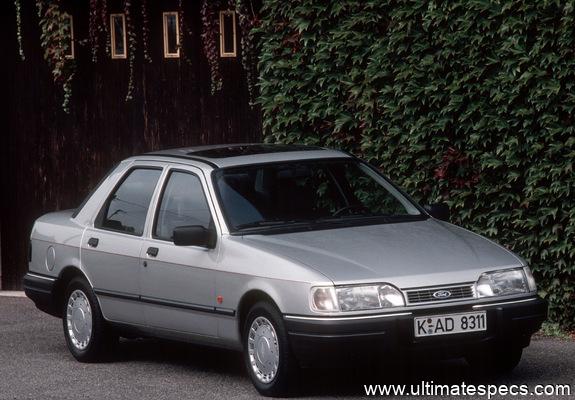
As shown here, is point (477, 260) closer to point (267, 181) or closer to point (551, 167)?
point (267, 181)

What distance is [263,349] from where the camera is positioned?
9.27 metres

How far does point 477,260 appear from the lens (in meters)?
9.30

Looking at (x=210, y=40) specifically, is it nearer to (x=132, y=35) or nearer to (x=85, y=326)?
(x=132, y=35)

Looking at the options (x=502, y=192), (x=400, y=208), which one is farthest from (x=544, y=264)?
(x=400, y=208)

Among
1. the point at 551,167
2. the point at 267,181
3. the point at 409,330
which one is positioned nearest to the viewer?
the point at 409,330

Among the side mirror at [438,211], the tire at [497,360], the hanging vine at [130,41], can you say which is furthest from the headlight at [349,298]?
the hanging vine at [130,41]

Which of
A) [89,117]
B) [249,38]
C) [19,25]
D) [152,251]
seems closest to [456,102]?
[249,38]

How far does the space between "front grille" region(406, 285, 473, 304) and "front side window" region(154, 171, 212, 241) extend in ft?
5.98

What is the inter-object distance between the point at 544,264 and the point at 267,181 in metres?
2.92

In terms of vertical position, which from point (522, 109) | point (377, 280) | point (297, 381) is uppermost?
point (522, 109)

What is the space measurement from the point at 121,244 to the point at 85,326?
33.6 inches

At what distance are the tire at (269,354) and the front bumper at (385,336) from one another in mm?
87

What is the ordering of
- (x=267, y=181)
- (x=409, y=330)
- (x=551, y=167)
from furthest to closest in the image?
(x=551, y=167) → (x=267, y=181) → (x=409, y=330)

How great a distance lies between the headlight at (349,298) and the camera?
8836 mm
